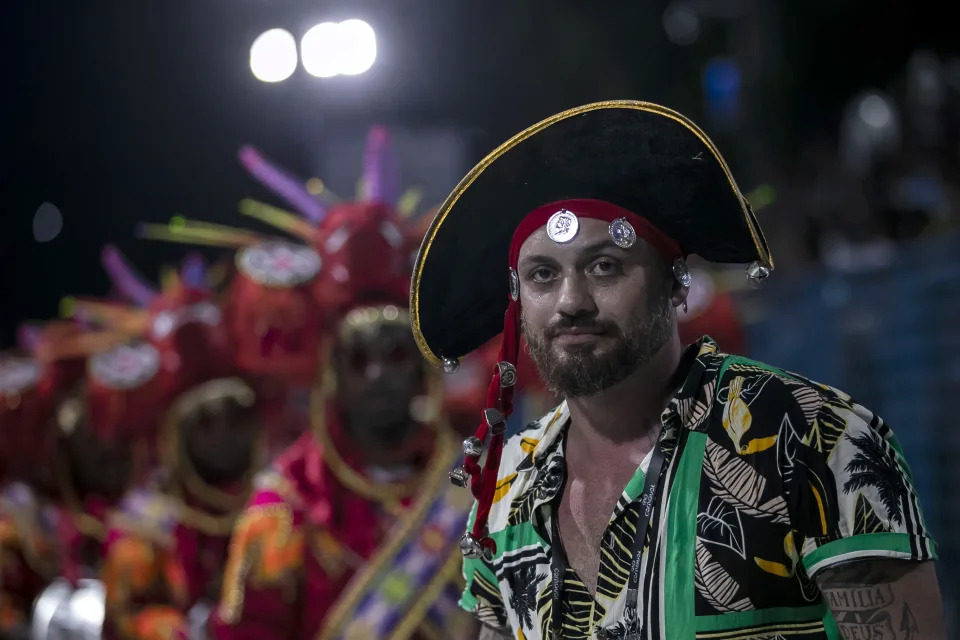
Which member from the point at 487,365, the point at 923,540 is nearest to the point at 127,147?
the point at 487,365

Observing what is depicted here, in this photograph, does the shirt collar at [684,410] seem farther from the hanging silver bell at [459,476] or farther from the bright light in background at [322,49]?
the bright light in background at [322,49]

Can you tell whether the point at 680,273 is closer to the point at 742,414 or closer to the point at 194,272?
the point at 742,414

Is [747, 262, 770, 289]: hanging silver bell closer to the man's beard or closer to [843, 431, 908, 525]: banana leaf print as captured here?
the man's beard

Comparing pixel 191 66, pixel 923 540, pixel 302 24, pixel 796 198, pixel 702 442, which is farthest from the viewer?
pixel 796 198

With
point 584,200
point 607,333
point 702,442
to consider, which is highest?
point 584,200

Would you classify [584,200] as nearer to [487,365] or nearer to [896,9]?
[487,365]

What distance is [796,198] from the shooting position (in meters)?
8.52

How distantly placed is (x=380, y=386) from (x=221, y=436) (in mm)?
1730

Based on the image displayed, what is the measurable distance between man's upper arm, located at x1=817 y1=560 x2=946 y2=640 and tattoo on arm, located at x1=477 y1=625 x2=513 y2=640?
0.84 m

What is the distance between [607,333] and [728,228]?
348 millimetres

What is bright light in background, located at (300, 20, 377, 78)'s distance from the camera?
5637 mm

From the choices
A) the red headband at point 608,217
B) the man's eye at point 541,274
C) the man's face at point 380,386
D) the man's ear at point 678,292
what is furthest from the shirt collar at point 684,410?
the man's face at point 380,386

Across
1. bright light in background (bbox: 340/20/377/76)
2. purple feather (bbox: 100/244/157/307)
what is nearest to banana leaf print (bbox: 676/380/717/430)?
bright light in background (bbox: 340/20/377/76)

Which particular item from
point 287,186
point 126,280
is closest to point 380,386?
point 287,186
